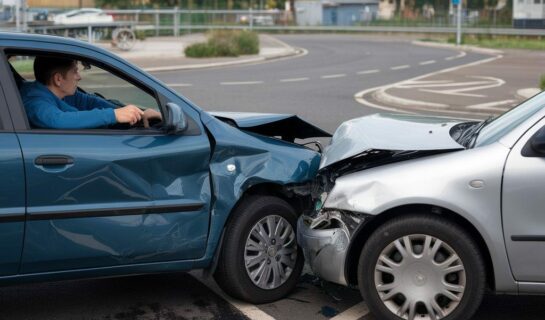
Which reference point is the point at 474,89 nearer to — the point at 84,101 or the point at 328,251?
the point at 84,101

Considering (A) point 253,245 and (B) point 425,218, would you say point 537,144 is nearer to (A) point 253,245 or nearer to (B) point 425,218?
(B) point 425,218

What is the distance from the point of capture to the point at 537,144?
14.0 feet

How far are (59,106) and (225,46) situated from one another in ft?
93.2

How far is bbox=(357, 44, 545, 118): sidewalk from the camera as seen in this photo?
16047 mm

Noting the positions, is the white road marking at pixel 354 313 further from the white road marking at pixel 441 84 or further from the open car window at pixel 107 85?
the white road marking at pixel 441 84

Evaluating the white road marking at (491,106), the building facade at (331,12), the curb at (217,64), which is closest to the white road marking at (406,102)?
the white road marking at (491,106)

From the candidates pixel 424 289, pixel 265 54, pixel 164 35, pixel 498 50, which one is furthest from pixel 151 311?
pixel 164 35

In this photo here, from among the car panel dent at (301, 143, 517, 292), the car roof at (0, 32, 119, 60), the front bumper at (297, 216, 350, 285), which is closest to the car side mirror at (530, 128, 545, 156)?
the car panel dent at (301, 143, 517, 292)

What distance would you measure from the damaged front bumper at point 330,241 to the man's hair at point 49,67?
5.45 ft

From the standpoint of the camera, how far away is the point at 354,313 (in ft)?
15.8

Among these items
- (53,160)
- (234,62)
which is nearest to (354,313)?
(53,160)

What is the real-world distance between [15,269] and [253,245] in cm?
134

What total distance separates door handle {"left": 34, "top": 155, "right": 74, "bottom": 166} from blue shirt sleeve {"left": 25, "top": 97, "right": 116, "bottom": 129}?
0.86 ft

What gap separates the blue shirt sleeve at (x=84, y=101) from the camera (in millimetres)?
5384
